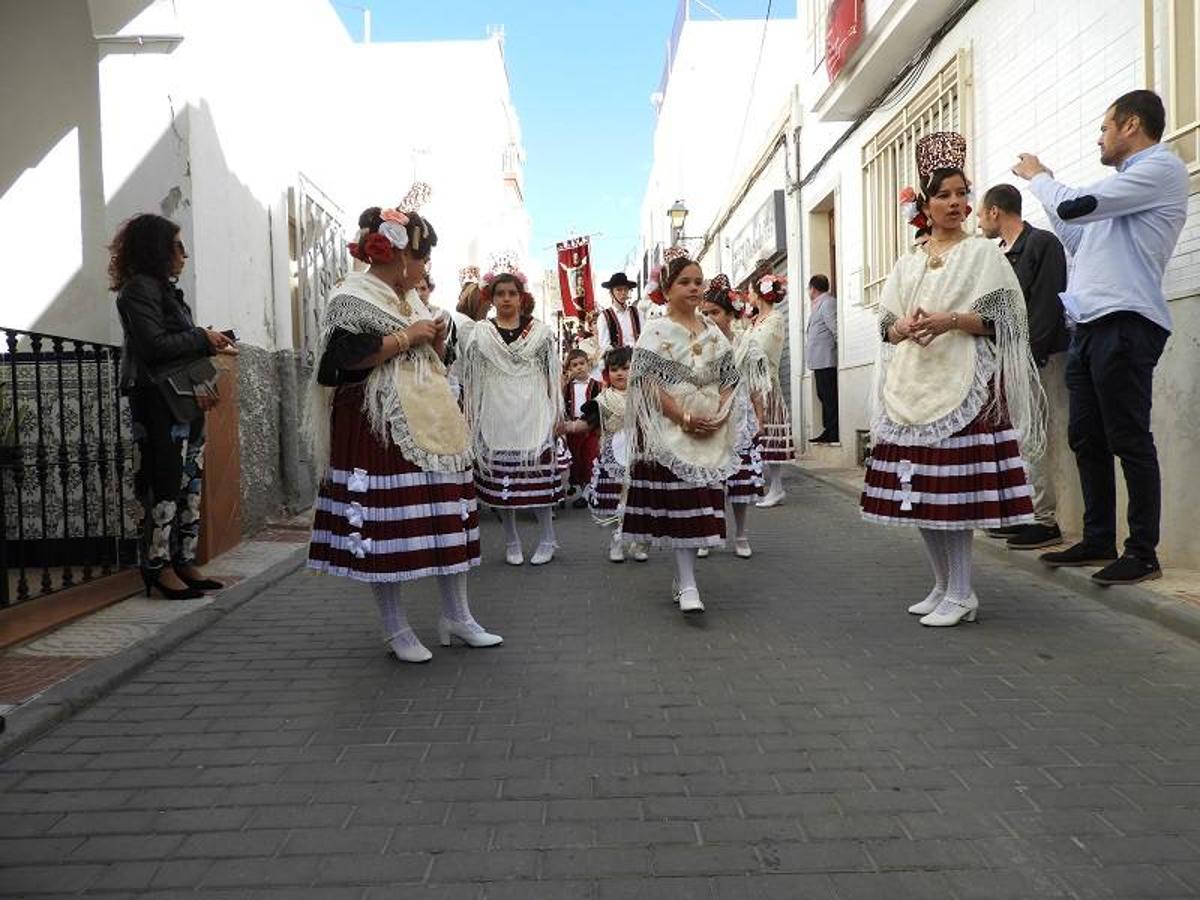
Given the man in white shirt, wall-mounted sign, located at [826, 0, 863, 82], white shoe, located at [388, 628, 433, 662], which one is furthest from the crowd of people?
wall-mounted sign, located at [826, 0, 863, 82]

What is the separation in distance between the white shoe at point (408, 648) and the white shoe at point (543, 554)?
2.24 m

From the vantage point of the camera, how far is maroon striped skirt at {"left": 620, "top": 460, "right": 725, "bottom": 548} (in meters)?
4.75

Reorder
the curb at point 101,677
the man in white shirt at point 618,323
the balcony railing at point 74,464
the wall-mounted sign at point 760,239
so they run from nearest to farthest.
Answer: the curb at point 101,677 < the balcony railing at point 74,464 < the man in white shirt at point 618,323 < the wall-mounted sign at point 760,239

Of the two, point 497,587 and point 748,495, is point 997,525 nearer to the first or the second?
point 748,495

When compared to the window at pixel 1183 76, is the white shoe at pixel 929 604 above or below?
below

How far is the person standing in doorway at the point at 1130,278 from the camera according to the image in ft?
Result: 14.7

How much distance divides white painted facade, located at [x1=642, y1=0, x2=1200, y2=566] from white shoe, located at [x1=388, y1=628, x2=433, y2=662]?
3813 millimetres

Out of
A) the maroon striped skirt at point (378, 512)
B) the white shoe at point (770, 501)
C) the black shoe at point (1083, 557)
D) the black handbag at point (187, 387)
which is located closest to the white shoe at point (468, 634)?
the maroon striped skirt at point (378, 512)

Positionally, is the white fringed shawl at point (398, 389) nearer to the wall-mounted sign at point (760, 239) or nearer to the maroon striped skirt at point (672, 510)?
the maroon striped skirt at point (672, 510)

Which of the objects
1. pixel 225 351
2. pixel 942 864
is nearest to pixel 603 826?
pixel 942 864

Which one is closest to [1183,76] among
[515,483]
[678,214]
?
[515,483]

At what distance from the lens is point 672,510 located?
4793 mm

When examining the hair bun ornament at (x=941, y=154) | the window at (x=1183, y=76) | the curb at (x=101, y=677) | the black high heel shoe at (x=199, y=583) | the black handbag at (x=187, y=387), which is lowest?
the curb at (x=101, y=677)

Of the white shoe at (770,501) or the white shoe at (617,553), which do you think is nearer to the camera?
the white shoe at (617,553)
